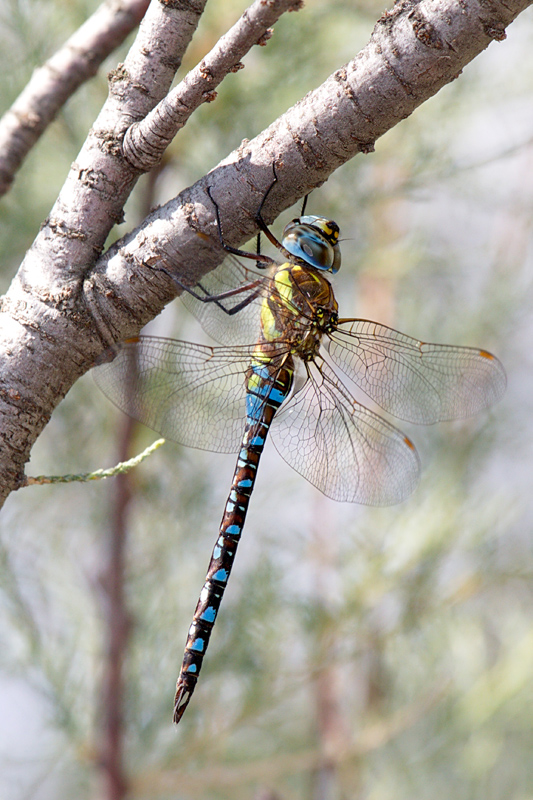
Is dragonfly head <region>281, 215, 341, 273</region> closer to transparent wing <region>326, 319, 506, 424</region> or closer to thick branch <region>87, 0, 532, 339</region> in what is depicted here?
transparent wing <region>326, 319, 506, 424</region>

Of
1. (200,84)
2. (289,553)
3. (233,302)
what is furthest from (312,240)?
(289,553)

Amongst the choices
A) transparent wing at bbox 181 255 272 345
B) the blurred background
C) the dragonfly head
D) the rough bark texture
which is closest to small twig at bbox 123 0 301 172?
the rough bark texture

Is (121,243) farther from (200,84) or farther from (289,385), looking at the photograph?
(289,385)

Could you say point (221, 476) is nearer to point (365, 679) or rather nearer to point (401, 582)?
point (401, 582)

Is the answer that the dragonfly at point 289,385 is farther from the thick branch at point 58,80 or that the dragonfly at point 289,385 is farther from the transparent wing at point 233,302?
the thick branch at point 58,80

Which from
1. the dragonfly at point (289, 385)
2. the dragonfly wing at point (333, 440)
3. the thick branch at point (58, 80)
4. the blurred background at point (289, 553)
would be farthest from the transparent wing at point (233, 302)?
the blurred background at point (289, 553)

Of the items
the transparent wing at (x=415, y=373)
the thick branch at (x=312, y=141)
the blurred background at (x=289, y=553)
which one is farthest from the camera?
the blurred background at (x=289, y=553)
